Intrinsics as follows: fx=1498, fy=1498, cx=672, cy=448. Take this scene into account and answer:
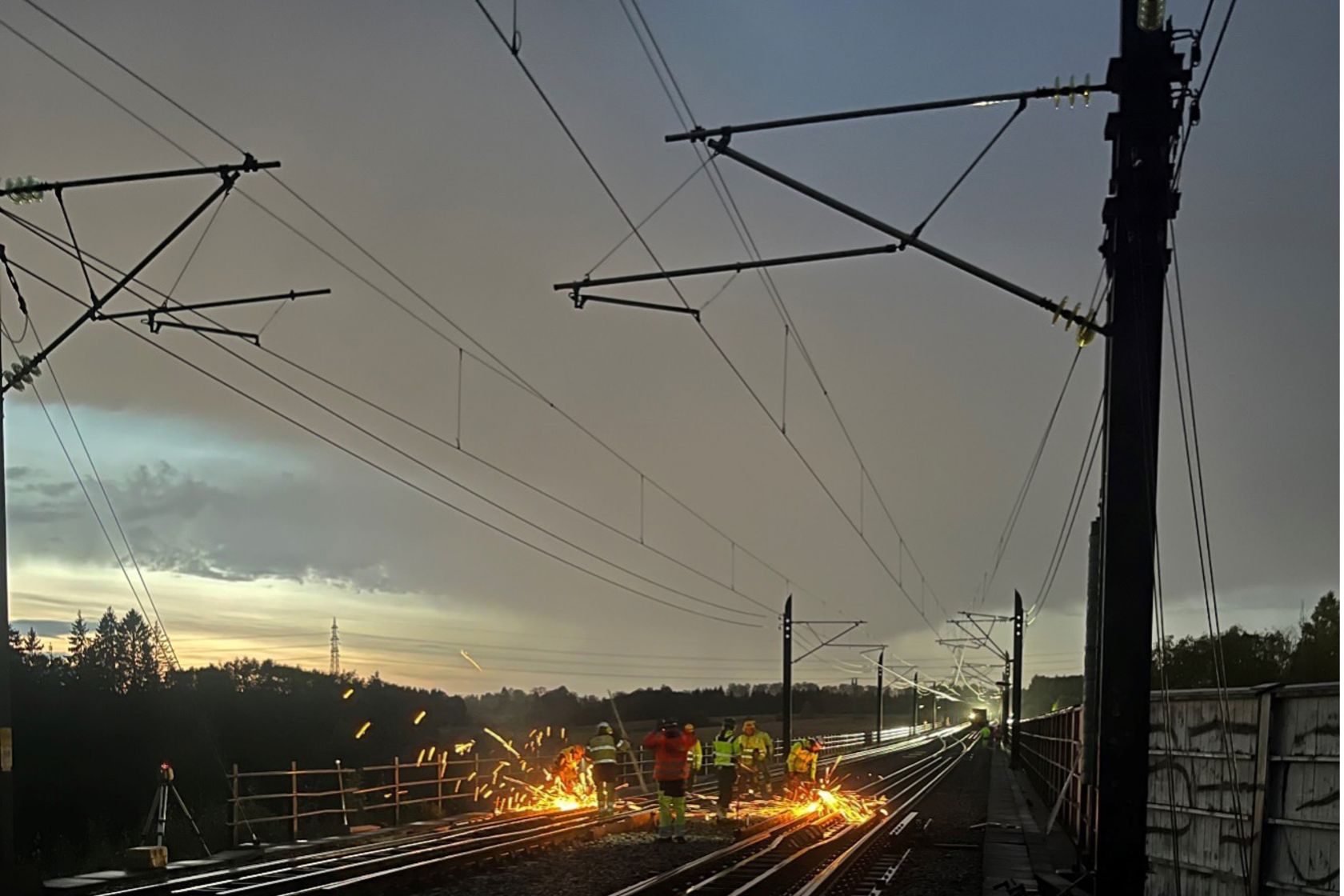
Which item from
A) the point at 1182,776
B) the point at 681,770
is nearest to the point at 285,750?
the point at 681,770

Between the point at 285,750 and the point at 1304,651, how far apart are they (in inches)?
2144

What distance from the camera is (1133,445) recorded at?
1438cm

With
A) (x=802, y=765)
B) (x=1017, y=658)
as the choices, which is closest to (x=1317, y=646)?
(x=1017, y=658)

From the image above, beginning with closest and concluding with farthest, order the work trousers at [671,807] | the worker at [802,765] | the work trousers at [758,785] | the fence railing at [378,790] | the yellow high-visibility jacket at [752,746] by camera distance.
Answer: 1. the work trousers at [671,807]
2. the fence railing at [378,790]
3. the yellow high-visibility jacket at [752,746]
4. the worker at [802,765]
5. the work trousers at [758,785]

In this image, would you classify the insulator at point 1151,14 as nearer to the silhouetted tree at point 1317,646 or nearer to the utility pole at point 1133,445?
the utility pole at point 1133,445

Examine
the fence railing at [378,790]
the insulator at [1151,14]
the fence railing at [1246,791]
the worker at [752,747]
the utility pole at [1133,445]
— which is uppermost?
the insulator at [1151,14]

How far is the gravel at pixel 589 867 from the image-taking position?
17828mm

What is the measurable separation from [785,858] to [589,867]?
3386mm

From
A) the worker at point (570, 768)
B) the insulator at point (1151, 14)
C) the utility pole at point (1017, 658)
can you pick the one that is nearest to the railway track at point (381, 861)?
the worker at point (570, 768)

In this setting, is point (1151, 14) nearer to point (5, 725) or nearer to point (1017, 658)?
point (5, 725)

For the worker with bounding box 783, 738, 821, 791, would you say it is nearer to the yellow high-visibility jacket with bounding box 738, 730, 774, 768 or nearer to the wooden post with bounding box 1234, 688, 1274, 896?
the yellow high-visibility jacket with bounding box 738, 730, 774, 768

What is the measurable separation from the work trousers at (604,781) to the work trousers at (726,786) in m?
2.10

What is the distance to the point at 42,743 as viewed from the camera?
184ft

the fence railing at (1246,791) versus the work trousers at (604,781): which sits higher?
the fence railing at (1246,791)
